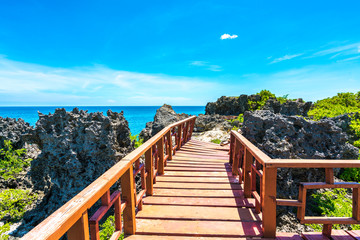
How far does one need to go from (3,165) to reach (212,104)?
32619 mm

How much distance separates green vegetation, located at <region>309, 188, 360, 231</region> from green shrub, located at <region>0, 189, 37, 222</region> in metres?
9.08

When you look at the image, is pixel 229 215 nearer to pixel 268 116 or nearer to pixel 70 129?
pixel 268 116

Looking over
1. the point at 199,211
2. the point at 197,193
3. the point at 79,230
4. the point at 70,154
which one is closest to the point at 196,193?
the point at 197,193

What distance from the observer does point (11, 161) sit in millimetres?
8336

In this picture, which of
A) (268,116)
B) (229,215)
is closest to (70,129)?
(229,215)

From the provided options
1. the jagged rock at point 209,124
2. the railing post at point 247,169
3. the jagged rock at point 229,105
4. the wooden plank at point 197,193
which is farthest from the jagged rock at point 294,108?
the jagged rock at point 229,105

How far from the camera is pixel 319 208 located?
4.62 m

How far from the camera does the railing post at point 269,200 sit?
7.51ft

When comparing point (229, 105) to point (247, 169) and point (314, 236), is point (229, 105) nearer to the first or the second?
point (247, 169)

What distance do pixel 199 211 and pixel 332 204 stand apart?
388cm

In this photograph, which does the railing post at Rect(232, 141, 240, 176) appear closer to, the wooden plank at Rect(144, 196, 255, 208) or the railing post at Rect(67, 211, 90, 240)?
the wooden plank at Rect(144, 196, 255, 208)

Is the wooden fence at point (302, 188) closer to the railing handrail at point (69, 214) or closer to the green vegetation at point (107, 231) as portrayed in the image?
the railing handrail at point (69, 214)

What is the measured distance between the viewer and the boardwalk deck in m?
2.58

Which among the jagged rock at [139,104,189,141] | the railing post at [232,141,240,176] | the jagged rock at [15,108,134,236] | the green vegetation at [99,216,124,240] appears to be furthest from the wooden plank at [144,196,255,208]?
the jagged rock at [139,104,189,141]
